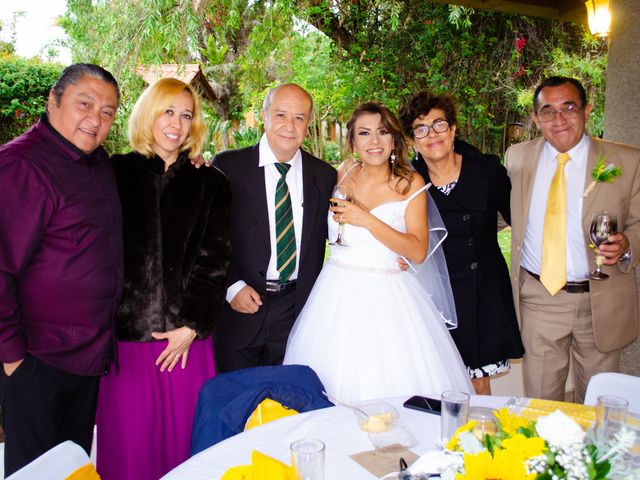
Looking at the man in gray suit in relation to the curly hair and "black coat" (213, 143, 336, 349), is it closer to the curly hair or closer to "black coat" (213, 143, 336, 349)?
"black coat" (213, 143, 336, 349)

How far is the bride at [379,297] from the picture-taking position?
2539 mm

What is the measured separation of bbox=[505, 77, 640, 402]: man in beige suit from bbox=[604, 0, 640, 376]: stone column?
3.20ft

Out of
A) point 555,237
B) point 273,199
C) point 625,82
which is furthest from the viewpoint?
point 625,82

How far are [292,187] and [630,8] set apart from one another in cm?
260

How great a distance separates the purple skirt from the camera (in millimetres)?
2361

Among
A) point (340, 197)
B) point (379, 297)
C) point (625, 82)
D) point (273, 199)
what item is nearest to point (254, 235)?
point (273, 199)

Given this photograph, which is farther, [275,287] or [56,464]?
[275,287]

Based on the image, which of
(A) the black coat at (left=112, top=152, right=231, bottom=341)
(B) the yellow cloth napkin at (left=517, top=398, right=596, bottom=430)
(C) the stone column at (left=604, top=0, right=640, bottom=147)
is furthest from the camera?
(C) the stone column at (left=604, top=0, right=640, bottom=147)

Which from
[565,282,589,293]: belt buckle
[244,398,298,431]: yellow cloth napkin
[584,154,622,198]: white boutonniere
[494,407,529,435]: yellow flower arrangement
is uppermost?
[584,154,622,198]: white boutonniere

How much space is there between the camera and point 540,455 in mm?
884

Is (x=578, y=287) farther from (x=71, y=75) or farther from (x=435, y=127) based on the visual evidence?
(x=71, y=75)

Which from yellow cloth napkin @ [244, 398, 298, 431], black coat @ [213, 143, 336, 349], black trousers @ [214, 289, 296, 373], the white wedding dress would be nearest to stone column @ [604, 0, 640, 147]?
the white wedding dress

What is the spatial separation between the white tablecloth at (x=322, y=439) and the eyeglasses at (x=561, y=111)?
1.63 metres

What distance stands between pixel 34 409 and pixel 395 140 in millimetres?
2029
